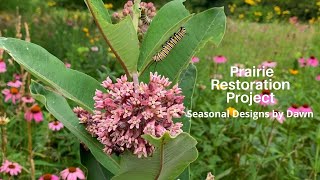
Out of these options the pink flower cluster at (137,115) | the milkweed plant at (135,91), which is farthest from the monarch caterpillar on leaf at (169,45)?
the pink flower cluster at (137,115)

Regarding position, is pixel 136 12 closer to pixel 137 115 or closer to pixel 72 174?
pixel 137 115

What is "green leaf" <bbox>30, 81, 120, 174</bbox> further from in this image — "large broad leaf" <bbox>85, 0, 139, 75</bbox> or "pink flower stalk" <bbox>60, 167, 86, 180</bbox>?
"pink flower stalk" <bbox>60, 167, 86, 180</bbox>

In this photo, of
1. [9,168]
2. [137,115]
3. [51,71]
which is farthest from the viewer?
[9,168]

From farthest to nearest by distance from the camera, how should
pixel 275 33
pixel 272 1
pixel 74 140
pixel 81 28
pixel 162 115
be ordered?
pixel 272 1, pixel 275 33, pixel 81 28, pixel 74 140, pixel 162 115

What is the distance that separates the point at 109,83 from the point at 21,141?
1.95m

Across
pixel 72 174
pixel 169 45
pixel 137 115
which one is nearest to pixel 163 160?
pixel 137 115

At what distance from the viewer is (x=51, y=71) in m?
0.79

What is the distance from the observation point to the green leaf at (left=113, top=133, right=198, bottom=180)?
657 millimetres

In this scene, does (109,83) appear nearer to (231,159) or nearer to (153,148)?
(153,148)

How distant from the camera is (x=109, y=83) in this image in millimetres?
730

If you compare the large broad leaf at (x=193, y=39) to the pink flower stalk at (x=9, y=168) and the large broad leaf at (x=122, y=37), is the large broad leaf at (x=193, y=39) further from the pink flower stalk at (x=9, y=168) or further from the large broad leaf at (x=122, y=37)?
the pink flower stalk at (x=9, y=168)

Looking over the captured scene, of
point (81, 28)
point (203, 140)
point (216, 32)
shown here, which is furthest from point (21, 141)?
point (81, 28)

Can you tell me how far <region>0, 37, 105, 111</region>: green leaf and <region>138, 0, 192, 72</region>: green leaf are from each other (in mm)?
80

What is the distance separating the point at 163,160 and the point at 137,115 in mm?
77
